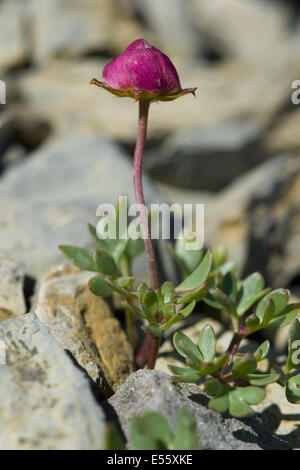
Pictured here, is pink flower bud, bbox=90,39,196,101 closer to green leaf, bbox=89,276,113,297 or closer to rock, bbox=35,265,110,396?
green leaf, bbox=89,276,113,297

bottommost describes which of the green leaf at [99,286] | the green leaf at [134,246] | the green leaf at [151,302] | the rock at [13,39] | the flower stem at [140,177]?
the green leaf at [151,302]

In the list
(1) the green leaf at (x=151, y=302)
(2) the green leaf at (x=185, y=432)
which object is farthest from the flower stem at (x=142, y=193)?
(2) the green leaf at (x=185, y=432)

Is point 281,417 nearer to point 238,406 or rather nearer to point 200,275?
point 238,406

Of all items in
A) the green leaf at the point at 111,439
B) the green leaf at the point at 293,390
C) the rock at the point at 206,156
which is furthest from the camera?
the rock at the point at 206,156

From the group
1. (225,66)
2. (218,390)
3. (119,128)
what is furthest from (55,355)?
(225,66)

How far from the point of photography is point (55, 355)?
2084mm

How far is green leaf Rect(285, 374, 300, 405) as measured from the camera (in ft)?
7.59

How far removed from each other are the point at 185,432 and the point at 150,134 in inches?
168

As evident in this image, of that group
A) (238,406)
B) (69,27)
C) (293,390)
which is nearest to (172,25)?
(69,27)

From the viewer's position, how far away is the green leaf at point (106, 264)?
2629mm

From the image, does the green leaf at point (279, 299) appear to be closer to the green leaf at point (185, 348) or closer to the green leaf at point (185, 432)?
the green leaf at point (185, 348)

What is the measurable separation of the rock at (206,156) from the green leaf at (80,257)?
287cm

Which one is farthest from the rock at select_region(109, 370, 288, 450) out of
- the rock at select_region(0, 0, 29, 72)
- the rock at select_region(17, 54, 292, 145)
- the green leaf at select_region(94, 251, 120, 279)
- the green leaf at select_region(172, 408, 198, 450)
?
the rock at select_region(0, 0, 29, 72)
